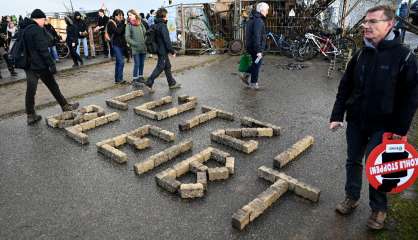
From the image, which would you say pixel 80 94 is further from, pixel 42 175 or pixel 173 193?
pixel 173 193

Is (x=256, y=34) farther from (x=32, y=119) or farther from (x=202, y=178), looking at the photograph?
(x=32, y=119)

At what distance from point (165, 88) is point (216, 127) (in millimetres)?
3253

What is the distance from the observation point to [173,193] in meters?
4.06

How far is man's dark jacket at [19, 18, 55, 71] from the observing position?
241 inches

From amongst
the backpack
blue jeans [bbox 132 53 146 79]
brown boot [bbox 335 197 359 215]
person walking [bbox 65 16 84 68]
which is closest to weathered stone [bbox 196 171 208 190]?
brown boot [bbox 335 197 359 215]

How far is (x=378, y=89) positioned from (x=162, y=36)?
6.06m

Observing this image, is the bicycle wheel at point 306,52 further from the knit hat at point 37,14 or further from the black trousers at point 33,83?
the knit hat at point 37,14

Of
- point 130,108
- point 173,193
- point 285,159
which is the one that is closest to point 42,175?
point 173,193

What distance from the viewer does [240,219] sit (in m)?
3.34

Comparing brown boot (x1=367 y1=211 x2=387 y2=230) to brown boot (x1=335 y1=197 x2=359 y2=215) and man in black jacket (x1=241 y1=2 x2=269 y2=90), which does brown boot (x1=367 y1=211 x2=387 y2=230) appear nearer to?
brown boot (x1=335 y1=197 x2=359 y2=215)

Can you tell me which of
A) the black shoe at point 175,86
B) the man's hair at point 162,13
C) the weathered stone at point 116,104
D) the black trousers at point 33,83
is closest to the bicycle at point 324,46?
the black shoe at point 175,86

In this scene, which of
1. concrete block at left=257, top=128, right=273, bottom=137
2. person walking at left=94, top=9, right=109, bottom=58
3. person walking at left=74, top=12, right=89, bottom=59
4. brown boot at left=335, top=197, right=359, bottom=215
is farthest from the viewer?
person walking at left=94, top=9, right=109, bottom=58

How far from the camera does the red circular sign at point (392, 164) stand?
2.95 m

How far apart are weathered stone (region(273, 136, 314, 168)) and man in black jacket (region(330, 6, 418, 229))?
127 cm
